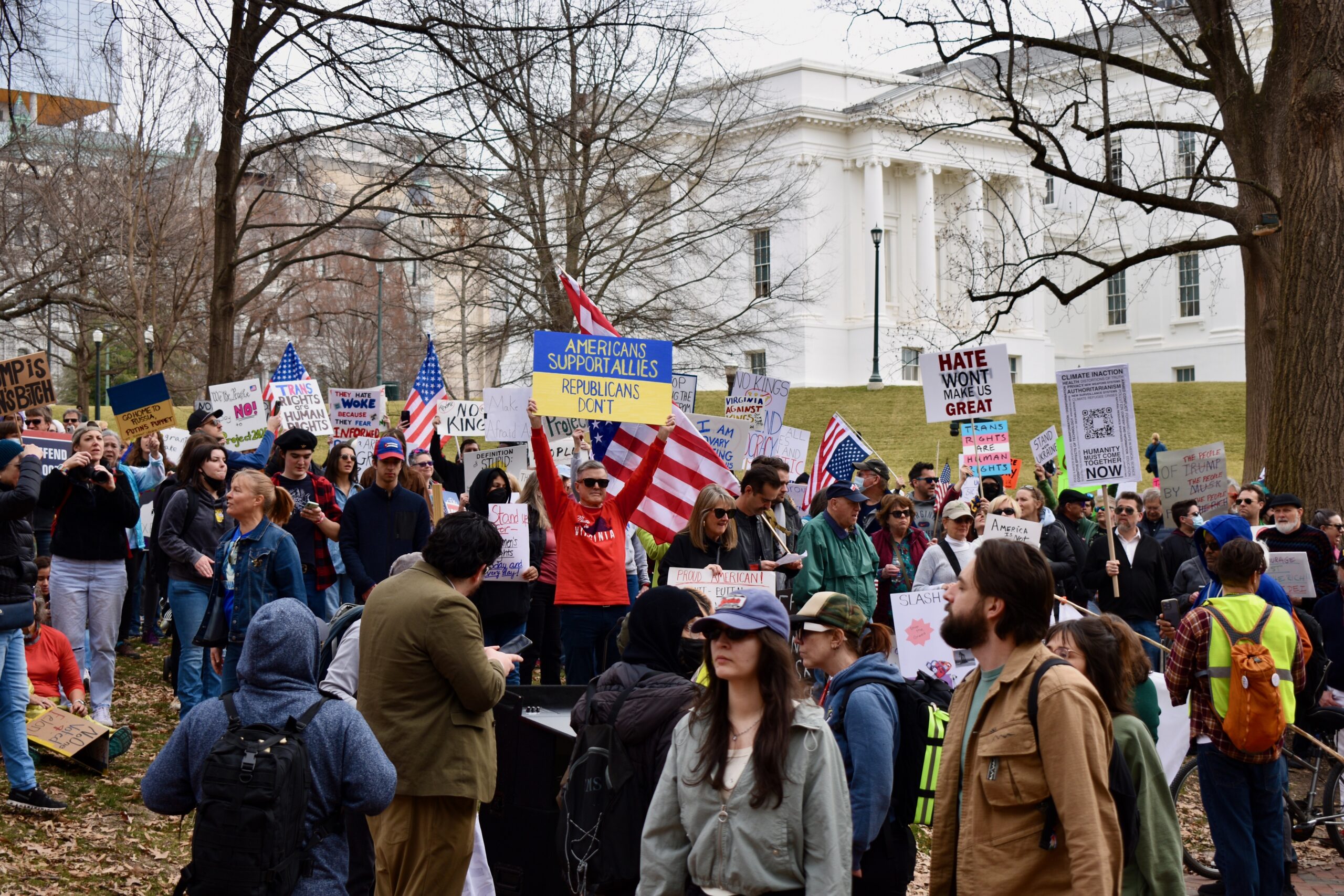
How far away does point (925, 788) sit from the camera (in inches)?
201

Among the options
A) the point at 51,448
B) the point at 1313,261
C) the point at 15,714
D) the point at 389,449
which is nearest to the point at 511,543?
the point at 389,449

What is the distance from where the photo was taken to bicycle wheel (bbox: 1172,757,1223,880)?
328 inches

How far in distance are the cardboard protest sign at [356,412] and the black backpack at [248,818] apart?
12264mm

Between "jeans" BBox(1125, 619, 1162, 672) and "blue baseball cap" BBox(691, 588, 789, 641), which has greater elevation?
"blue baseball cap" BBox(691, 588, 789, 641)

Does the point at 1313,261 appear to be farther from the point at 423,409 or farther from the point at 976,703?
the point at 976,703

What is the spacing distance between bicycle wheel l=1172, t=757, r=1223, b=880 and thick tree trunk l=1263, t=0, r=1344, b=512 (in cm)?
464

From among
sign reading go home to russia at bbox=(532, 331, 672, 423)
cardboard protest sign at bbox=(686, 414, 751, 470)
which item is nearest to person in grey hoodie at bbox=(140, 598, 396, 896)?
sign reading go home to russia at bbox=(532, 331, 672, 423)

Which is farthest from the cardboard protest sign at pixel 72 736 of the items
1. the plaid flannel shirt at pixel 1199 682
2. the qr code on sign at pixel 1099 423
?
the qr code on sign at pixel 1099 423

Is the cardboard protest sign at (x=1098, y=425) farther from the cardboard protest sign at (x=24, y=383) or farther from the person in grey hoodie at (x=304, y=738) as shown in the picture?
the cardboard protest sign at (x=24, y=383)

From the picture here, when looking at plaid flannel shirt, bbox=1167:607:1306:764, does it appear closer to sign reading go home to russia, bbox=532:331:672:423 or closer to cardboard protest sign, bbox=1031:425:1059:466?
sign reading go home to russia, bbox=532:331:672:423

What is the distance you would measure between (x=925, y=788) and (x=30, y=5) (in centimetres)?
696

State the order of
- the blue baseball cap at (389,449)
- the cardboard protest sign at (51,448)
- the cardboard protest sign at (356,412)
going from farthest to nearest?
the cardboard protest sign at (356,412) → the cardboard protest sign at (51,448) → the blue baseball cap at (389,449)

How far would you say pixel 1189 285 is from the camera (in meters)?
59.4

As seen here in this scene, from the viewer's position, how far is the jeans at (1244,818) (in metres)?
6.77
